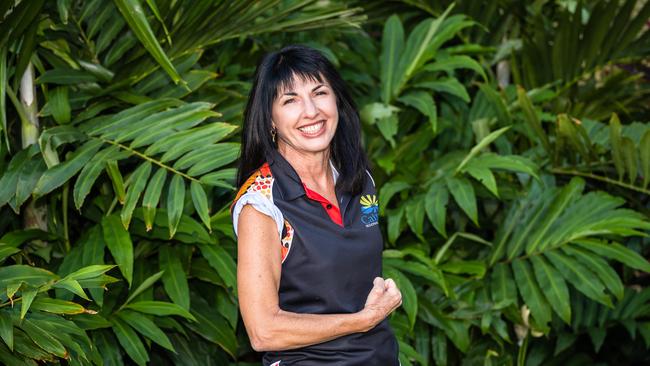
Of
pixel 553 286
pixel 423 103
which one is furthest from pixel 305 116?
pixel 423 103

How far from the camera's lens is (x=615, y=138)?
146 inches

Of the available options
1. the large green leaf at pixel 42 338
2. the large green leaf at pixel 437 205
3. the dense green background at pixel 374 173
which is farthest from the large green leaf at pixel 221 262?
the large green leaf at pixel 437 205

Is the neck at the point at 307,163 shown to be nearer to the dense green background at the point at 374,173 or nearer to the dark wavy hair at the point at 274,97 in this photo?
the dark wavy hair at the point at 274,97

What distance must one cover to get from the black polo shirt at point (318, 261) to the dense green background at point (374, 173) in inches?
27.5

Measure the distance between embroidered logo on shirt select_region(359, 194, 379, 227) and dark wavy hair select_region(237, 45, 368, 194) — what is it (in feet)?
0.10

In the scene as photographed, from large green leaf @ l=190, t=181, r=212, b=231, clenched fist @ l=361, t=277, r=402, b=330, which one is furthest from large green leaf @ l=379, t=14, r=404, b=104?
clenched fist @ l=361, t=277, r=402, b=330

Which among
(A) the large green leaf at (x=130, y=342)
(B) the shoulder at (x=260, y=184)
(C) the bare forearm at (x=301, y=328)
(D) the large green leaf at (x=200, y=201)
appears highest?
(B) the shoulder at (x=260, y=184)

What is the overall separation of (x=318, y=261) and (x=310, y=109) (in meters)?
0.33

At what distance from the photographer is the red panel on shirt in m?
2.09

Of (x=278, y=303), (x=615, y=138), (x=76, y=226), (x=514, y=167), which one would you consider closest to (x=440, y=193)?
(x=514, y=167)

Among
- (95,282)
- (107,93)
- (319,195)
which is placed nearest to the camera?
(319,195)

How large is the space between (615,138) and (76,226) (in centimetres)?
205

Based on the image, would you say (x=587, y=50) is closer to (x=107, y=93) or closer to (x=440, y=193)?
(x=440, y=193)

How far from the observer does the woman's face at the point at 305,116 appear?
209 centimetres
